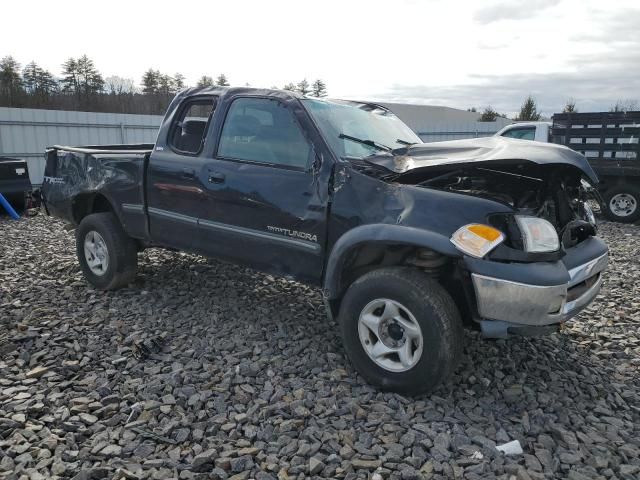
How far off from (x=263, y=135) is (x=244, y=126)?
22 centimetres

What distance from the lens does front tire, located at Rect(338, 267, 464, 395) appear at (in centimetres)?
289

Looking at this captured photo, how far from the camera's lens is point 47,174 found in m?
5.54

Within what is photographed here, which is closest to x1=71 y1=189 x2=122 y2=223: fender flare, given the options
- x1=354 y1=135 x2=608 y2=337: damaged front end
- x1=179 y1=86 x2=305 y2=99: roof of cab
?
x1=179 y1=86 x2=305 y2=99: roof of cab

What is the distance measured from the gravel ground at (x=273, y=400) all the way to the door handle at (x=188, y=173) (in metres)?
1.24

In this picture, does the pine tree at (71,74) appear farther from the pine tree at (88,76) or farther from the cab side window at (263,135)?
the cab side window at (263,135)

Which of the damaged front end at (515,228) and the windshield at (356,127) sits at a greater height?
the windshield at (356,127)

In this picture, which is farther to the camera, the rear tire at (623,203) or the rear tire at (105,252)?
the rear tire at (623,203)

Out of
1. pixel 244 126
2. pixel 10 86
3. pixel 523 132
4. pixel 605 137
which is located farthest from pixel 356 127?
pixel 10 86

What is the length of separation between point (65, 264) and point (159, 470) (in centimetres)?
421

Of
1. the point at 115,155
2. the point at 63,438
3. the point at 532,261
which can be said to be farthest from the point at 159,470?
the point at 115,155

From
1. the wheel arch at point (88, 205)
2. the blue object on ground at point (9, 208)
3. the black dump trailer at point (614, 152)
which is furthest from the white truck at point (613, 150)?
the blue object on ground at point (9, 208)

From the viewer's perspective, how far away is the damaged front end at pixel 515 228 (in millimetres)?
2779

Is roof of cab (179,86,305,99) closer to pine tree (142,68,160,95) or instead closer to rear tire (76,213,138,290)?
rear tire (76,213,138,290)

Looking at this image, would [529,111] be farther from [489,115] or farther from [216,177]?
[216,177]
